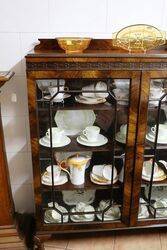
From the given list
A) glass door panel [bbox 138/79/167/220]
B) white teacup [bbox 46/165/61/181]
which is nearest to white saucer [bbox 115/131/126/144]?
glass door panel [bbox 138/79/167/220]

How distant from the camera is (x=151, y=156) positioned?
4.29ft

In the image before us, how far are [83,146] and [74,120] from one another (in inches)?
5.8

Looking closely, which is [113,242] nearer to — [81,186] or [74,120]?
[81,186]

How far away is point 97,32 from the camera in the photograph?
1.36m

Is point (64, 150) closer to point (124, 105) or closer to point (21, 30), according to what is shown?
point (124, 105)

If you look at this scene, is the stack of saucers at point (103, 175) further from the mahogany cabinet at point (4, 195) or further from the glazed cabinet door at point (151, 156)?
the mahogany cabinet at point (4, 195)

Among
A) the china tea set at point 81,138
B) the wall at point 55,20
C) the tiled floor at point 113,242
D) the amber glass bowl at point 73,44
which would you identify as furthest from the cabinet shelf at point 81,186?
the amber glass bowl at point 73,44

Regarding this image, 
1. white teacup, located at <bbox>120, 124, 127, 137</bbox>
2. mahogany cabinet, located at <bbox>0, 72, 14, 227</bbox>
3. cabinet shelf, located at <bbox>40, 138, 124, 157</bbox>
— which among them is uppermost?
white teacup, located at <bbox>120, 124, 127, 137</bbox>

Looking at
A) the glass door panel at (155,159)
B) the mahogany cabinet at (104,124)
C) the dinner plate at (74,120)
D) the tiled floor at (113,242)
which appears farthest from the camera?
the tiled floor at (113,242)

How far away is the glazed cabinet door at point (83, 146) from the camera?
1.17 meters

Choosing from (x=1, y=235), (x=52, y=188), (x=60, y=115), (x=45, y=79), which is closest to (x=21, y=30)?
(x=45, y=79)

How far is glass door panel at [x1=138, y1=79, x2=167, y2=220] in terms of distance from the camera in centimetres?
122

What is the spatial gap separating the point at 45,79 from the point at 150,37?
530 mm

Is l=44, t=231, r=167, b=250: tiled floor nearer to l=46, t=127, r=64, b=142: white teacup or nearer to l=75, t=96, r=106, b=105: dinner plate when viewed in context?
l=46, t=127, r=64, b=142: white teacup
